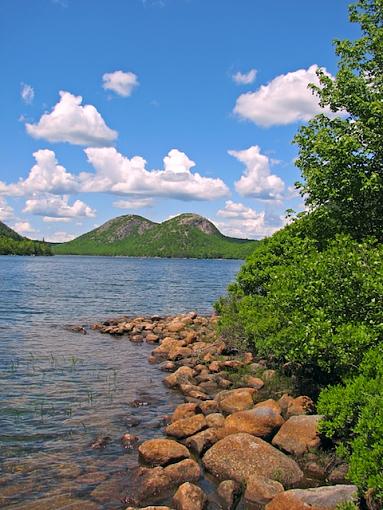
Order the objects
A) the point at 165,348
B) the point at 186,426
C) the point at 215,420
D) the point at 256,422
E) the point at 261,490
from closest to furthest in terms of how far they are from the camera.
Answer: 1. the point at 261,490
2. the point at 256,422
3. the point at 186,426
4. the point at 215,420
5. the point at 165,348

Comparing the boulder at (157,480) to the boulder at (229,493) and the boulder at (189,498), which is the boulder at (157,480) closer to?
the boulder at (189,498)

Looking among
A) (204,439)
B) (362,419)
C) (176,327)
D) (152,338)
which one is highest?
(362,419)

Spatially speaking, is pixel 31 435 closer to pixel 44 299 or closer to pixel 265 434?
pixel 265 434

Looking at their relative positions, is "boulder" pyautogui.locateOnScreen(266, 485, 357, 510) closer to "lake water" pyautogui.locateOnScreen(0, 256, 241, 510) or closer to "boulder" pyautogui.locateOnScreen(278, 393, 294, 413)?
"lake water" pyautogui.locateOnScreen(0, 256, 241, 510)

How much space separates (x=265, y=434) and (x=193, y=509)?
4.08 metres

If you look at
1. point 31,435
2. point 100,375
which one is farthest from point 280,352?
point 100,375

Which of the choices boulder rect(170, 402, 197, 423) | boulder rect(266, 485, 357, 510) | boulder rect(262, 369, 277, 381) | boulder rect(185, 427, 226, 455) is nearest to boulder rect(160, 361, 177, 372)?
boulder rect(262, 369, 277, 381)

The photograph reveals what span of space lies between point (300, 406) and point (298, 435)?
228 centimetres

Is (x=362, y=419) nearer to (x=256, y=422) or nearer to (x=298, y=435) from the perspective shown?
(x=298, y=435)

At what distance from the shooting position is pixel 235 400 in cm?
1650

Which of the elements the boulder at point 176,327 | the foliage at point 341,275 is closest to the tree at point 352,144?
the foliage at point 341,275

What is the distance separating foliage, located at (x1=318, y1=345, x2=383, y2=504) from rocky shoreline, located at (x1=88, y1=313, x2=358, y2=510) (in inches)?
37.4

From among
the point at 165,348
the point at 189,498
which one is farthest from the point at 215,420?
the point at 165,348

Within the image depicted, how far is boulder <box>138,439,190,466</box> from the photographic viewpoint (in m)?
12.3
